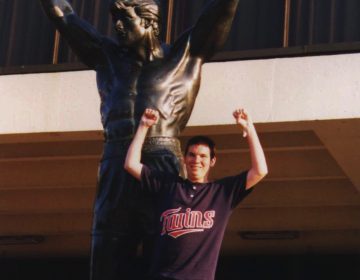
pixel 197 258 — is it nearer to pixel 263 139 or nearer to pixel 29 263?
pixel 263 139

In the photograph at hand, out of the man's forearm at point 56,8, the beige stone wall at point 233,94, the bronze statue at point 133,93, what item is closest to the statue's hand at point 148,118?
the bronze statue at point 133,93

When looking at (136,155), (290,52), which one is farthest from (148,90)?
(290,52)

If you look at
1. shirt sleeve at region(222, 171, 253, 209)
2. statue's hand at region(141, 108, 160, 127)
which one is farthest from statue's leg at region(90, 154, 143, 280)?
shirt sleeve at region(222, 171, 253, 209)

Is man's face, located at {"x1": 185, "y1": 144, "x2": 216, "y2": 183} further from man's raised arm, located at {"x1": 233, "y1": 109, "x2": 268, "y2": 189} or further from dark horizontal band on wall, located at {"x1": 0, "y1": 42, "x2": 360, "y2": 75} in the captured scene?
dark horizontal band on wall, located at {"x1": 0, "y1": 42, "x2": 360, "y2": 75}

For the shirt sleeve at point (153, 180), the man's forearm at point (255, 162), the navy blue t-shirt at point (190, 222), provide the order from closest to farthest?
the navy blue t-shirt at point (190, 222) → the man's forearm at point (255, 162) → the shirt sleeve at point (153, 180)

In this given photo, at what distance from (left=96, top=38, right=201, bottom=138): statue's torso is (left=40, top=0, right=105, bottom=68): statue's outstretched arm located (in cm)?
10

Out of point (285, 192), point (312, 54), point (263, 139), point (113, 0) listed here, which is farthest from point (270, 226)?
point (113, 0)

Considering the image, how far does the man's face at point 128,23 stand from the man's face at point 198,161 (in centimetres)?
100

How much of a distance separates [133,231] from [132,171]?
46 cm

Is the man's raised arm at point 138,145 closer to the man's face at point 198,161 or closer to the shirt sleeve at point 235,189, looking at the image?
the man's face at point 198,161

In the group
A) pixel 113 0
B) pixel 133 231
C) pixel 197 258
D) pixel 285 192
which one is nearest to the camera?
pixel 197 258

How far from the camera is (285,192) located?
12.0 metres

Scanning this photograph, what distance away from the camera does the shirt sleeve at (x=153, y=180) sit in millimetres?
5352

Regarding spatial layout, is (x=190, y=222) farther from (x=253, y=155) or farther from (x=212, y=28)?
(x=212, y=28)
